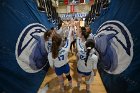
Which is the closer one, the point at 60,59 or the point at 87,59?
the point at 87,59

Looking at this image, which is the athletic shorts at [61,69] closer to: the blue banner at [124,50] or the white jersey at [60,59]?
the white jersey at [60,59]

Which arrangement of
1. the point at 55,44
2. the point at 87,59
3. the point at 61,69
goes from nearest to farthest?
the point at 55,44 < the point at 87,59 < the point at 61,69

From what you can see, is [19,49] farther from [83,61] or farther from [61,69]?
[83,61]

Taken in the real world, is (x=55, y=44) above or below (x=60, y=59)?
above

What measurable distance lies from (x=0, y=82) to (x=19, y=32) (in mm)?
982

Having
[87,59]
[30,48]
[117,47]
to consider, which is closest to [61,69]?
[87,59]

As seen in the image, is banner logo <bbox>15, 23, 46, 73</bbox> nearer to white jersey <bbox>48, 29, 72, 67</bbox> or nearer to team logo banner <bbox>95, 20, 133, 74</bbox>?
white jersey <bbox>48, 29, 72, 67</bbox>

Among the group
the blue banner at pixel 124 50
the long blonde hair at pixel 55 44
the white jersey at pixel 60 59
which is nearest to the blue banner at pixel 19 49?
the white jersey at pixel 60 59

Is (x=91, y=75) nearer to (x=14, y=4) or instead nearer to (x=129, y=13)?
(x=129, y=13)

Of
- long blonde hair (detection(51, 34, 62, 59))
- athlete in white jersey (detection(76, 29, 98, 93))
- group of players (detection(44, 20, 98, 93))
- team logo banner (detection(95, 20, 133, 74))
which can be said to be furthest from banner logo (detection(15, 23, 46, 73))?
team logo banner (detection(95, 20, 133, 74))

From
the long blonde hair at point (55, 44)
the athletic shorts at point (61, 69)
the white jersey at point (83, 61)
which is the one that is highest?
the long blonde hair at point (55, 44)

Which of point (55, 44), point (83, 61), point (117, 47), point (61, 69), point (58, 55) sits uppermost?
point (55, 44)

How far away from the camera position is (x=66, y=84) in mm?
3717

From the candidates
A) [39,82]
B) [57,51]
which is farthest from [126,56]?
[39,82]
